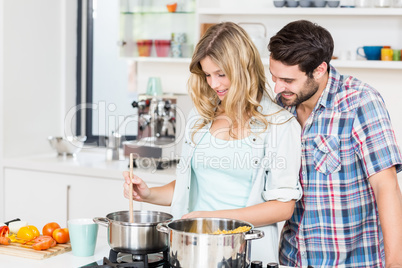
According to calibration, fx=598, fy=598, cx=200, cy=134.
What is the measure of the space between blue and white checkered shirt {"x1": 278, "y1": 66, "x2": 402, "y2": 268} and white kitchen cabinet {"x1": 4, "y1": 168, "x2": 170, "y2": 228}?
1.54 metres

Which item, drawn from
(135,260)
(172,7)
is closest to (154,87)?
(172,7)

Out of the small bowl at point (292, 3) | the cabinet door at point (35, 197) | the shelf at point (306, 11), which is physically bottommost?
the cabinet door at point (35, 197)

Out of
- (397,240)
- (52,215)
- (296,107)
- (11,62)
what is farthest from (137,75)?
(397,240)

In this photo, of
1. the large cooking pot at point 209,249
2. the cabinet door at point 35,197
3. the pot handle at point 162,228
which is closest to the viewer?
the large cooking pot at point 209,249

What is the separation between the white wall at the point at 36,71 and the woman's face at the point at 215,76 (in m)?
2.34

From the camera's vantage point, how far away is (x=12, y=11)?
4.00m

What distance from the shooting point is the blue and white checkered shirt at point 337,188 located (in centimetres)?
207

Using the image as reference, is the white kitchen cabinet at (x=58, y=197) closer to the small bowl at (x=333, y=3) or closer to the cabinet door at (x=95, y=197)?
the cabinet door at (x=95, y=197)

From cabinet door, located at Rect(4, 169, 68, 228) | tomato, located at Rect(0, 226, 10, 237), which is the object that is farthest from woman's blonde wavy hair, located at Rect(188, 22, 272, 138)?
cabinet door, located at Rect(4, 169, 68, 228)

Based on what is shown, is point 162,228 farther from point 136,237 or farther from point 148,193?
point 148,193

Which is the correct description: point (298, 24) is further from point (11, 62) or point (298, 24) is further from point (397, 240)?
point (11, 62)

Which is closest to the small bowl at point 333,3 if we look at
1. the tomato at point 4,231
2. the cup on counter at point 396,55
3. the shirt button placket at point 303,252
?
the cup on counter at point 396,55

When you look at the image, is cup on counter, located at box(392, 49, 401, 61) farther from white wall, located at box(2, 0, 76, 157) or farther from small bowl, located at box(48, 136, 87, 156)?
white wall, located at box(2, 0, 76, 157)

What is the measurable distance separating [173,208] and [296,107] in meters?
0.59
